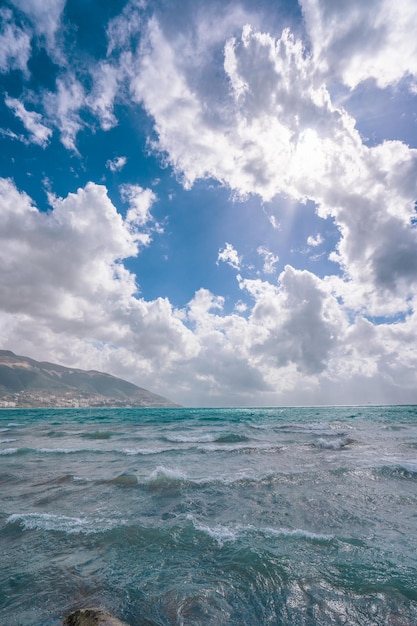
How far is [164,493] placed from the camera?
11953mm

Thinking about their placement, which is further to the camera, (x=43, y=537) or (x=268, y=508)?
(x=268, y=508)

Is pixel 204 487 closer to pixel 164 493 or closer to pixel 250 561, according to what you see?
pixel 164 493

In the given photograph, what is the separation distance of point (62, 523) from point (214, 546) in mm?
4881

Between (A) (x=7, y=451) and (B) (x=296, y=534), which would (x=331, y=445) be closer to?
(B) (x=296, y=534)

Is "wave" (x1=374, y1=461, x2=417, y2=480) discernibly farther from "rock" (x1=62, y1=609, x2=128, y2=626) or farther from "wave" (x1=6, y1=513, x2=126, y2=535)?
"rock" (x1=62, y1=609, x2=128, y2=626)

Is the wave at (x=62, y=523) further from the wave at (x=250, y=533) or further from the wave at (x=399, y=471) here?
the wave at (x=399, y=471)

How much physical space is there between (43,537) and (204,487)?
6.41 meters

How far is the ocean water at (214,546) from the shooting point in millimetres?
5191

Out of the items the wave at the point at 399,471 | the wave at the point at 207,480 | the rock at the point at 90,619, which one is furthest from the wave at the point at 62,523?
the wave at the point at 399,471

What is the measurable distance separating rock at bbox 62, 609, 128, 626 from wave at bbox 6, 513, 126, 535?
13.7 feet

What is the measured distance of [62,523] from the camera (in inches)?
355

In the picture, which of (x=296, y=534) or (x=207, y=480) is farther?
(x=207, y=480)

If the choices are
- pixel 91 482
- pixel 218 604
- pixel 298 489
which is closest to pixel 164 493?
pixel 91 482

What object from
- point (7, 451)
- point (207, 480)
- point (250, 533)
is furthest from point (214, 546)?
point (7, 451)
